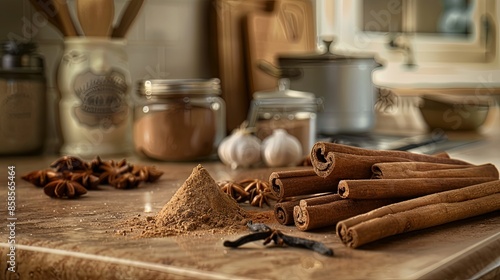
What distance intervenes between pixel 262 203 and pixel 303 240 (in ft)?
0.94

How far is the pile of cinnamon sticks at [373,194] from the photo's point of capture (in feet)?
2.50

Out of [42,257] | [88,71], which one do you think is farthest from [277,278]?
[88,71]

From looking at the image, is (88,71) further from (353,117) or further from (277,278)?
(277,278)

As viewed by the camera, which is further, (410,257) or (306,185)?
(306,185)

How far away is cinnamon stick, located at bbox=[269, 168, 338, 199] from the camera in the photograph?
2.80 feet

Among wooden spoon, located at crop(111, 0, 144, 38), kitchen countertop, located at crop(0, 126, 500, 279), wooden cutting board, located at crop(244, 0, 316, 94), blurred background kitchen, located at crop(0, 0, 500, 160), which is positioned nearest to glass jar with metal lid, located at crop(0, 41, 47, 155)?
blurred background kitchen, located at crop(0, 0, 500, 160)

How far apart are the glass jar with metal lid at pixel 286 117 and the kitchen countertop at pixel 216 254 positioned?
2.10 feet

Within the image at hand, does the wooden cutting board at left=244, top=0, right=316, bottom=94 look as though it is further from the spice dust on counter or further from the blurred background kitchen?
the spice dust on counter

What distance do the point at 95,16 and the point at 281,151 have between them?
0.46 meters

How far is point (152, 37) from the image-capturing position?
6.16 feet

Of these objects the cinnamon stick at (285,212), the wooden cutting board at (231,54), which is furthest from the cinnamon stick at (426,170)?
the wooden cutting board at (231,54)

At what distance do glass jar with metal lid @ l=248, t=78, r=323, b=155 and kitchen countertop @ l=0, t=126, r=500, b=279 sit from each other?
64cm

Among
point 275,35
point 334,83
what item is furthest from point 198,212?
point 275,35

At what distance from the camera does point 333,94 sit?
186 cm
